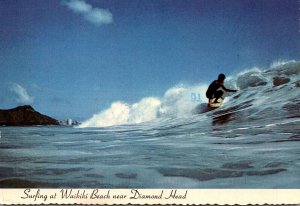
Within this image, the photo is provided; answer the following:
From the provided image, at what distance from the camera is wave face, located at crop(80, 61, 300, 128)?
11.4 ft

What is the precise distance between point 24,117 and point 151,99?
0.98 metres

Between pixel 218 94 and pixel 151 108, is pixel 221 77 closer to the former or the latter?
pixel 218 94

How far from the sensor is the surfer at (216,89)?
351 cm

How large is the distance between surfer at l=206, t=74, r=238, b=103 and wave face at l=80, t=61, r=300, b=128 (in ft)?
0.12

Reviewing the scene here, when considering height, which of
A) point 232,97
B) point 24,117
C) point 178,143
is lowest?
point 178,143

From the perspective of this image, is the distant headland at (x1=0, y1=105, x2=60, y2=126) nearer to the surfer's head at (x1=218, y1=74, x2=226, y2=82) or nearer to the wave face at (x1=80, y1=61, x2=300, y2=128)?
the wave face at (x1=80, y1=61, x2=300, y2=128)

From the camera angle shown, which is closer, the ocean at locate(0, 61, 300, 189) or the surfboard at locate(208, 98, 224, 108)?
the ocean at locate(0, 61, 300, 189)

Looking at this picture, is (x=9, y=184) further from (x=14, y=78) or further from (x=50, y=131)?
(x=14, y=78)

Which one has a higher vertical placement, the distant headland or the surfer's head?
the surfer's head

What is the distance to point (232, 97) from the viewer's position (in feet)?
11.8

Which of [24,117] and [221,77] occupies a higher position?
[221,77]

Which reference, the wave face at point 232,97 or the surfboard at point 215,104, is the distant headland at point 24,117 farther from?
the surfboard at point 215,104

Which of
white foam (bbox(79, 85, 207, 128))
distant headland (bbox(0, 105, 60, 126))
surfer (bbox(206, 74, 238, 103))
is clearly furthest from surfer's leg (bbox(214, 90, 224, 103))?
distant headland (bbox(0, 105, 60, 126))

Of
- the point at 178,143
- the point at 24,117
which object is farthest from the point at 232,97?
the point at 24,117
